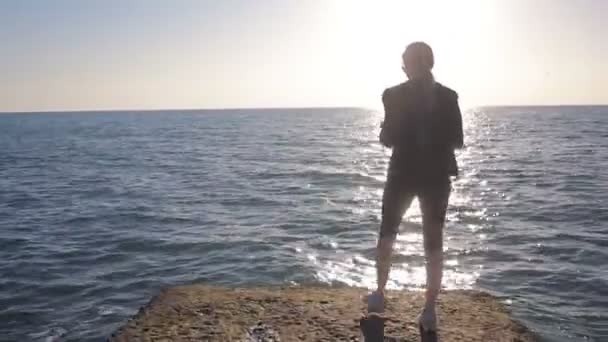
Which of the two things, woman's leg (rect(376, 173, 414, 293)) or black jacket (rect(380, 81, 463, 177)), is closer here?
black jacket (rect(380, 81, 463, 177))

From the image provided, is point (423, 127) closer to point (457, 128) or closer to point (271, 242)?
point (457, 128)

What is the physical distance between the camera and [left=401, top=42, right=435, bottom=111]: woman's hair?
3926 millimetres

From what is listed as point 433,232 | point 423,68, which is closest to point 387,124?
point 423,68

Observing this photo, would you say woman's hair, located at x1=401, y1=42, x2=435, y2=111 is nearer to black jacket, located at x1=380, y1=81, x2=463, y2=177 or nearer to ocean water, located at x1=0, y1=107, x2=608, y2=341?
black jacket, located at x1=380, y1=81, x2=463, y2=177

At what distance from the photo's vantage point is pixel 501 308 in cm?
517

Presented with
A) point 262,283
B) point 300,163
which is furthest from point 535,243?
point 300,163

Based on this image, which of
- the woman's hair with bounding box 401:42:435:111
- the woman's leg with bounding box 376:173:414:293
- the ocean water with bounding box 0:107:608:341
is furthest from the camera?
the ocean water with bounding box 0:107:608:341

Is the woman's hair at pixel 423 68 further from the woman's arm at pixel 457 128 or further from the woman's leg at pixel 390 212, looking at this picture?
the woman's leg at pixel 390 212

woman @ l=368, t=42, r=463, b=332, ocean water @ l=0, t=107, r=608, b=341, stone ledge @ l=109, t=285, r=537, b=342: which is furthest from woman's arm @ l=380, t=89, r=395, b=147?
ocean water @ l=0, t=107, r=608, b=341

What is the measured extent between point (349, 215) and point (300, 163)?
13.2 m

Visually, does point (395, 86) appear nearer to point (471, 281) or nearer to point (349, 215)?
point (471, 281)

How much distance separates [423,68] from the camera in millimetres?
3959

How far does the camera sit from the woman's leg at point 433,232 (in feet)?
13.4

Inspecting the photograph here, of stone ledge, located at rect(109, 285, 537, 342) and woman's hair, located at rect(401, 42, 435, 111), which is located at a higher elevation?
woman's hair, located at rect(401, 42, 435, 111)
